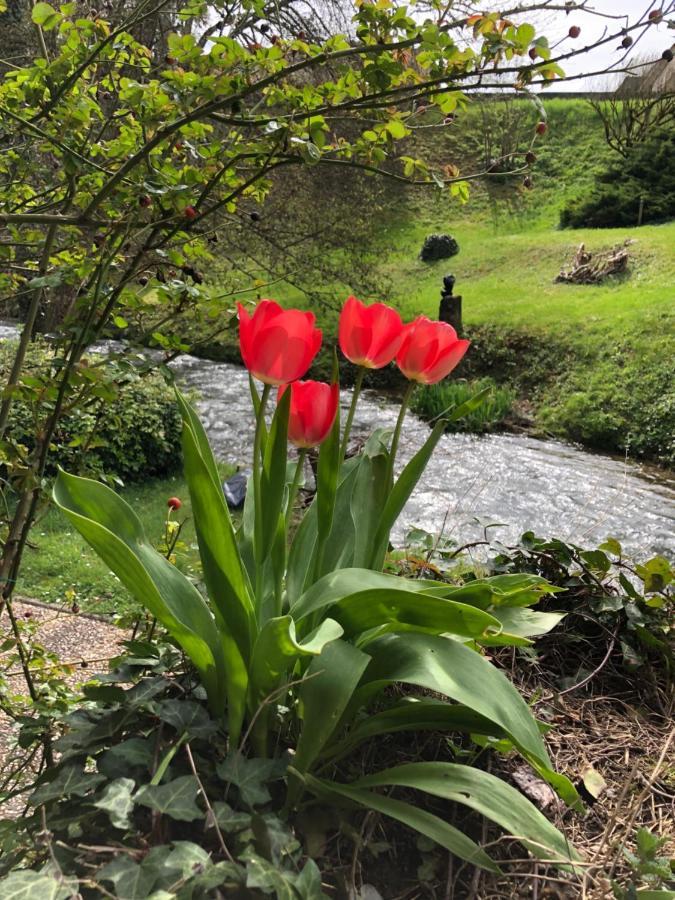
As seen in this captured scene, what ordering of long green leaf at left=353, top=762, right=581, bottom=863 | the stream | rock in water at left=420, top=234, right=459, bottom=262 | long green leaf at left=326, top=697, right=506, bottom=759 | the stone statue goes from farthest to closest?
rock in water at left=420, top=234, right=459, bottom=262 → the stone statue → the stream → long green leaf at left=326, top=697, right=506, bottom=759 → long green leaf at left=353, top=762, right=581, bottom=863

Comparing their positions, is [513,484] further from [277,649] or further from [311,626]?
[277,649]

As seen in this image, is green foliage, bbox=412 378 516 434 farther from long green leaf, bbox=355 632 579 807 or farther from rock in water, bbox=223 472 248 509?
long green leaf, bbox=355 632 579 807

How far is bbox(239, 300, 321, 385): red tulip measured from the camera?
0.93m

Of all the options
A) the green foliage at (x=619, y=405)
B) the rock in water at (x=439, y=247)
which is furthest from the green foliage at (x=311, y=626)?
the rock in water at (x=439, y=247)

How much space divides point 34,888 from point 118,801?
0.38 ft

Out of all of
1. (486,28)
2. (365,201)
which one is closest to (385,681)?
(486,28)

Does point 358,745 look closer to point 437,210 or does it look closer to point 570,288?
point 570,288

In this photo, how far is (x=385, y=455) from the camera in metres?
1.20

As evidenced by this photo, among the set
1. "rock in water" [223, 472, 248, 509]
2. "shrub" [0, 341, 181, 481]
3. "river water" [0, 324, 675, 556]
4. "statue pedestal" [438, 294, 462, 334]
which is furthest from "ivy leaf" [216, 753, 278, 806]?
"statue pedestal" [438, 294, 462, 334]

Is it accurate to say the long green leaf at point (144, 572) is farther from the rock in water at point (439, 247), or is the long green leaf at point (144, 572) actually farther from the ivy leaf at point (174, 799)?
the rock in water at point (439, 247)

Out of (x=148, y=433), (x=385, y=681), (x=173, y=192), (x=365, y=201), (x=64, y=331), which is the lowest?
(x=148, y=433)

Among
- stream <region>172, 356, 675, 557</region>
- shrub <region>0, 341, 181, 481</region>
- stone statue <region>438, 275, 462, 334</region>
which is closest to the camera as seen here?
shrub <region>0, 341, 181, 481</region>

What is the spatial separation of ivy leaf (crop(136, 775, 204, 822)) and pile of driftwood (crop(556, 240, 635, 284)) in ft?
43.4

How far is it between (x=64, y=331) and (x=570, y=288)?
12.4 meters
